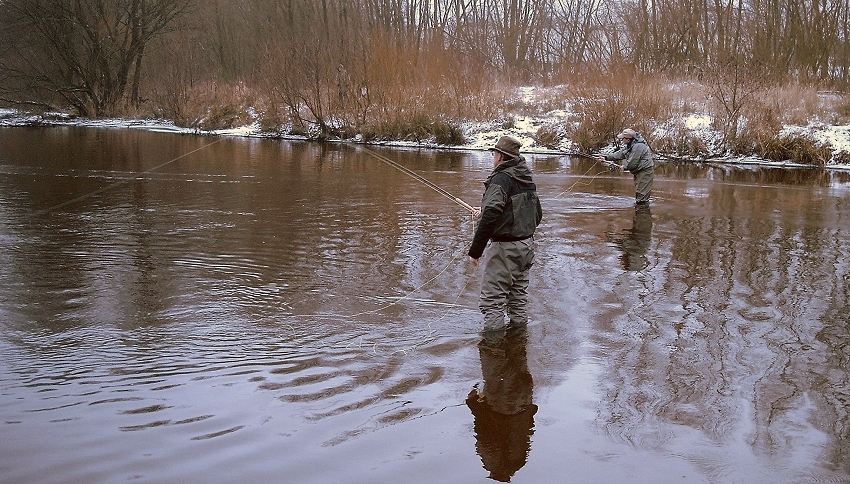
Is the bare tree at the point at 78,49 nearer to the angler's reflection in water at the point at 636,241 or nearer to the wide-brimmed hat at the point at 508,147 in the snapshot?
the angler's reflection in water at the point at 636,241

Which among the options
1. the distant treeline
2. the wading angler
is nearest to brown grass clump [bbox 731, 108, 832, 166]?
the distant treeline

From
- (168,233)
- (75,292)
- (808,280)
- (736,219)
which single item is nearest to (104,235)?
(168,233)

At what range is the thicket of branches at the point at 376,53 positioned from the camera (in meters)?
28.3

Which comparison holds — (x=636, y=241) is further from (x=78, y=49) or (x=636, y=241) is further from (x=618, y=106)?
(x=78, y=49)

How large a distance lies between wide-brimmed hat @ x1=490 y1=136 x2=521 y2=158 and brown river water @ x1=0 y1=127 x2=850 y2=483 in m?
Answer: 1.40

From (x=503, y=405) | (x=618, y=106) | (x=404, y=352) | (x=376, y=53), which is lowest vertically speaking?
(x=503, y=405)

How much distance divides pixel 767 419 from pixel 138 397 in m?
3.72

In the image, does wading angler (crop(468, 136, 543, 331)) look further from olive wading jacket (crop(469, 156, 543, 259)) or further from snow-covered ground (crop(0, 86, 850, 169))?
snow-covered ground (crop(0, 86, 850, 169))

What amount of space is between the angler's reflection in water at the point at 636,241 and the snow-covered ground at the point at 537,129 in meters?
12.3

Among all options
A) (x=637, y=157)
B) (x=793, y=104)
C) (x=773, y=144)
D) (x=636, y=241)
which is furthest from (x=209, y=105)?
(x=636, y=241)

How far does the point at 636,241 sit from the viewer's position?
10.6 m

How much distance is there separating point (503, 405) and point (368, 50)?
83.4ft

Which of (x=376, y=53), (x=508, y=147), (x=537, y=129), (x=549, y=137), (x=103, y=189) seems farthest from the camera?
(x=376, y=53)

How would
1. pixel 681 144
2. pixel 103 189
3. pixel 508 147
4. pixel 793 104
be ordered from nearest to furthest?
pixel 508 147, pixel 103 189, pixel 793 104, pixel 681 144
